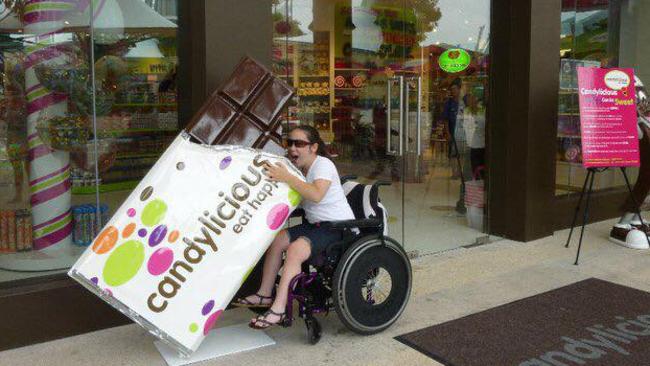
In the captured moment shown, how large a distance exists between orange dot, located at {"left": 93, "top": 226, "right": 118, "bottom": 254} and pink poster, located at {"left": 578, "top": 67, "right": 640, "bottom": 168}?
3.67 meters

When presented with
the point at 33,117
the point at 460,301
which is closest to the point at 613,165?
the point at 460,301

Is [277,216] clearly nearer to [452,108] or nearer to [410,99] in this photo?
[410,99]

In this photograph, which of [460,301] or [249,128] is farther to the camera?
[460,301]

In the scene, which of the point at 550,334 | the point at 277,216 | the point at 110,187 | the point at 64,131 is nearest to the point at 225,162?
the point at 277,216

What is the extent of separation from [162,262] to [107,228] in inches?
12.4

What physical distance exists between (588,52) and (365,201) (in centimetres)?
429

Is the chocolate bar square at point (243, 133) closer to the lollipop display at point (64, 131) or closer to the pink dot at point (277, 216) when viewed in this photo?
the pink dot at point (277, 216)

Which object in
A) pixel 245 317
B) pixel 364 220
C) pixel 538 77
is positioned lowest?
pixel 245 317

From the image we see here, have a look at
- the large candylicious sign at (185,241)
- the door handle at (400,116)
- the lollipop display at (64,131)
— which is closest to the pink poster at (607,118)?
the door handle at (400,116)

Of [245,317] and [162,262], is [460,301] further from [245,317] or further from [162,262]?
[162,262]

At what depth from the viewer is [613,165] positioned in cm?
505

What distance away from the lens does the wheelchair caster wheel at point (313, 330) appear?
3297 millimetres

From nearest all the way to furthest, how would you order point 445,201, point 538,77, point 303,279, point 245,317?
1. point 303,279
2. point 245,317
3. point 538,77
4. point 445,201

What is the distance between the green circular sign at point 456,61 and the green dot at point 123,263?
379 cm
